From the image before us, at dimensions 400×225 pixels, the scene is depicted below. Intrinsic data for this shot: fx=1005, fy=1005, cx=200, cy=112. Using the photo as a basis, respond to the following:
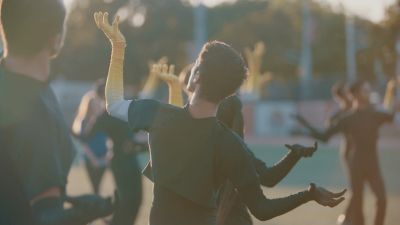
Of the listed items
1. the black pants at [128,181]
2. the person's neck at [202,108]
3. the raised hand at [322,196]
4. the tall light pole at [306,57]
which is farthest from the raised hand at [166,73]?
the tall light pole at [306,57]

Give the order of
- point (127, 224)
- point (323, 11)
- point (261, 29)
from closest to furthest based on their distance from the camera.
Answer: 1. point (127, 224)
2. point (261, 29)
3. point (323, 11)

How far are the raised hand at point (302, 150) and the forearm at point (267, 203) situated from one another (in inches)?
25.7

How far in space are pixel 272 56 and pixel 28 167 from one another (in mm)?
72421

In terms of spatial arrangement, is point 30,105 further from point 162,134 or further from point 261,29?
point 261,29

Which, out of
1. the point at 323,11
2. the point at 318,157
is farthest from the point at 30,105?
the point at 323,11

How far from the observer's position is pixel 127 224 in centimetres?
923

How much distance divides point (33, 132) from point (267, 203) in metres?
1.34

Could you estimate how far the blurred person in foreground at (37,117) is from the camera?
135 inches

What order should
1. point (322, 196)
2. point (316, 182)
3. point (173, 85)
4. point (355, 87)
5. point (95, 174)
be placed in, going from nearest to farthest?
point (322, 196), point (173, 85), point (355, 87), point (95, 174), point (316, 182)

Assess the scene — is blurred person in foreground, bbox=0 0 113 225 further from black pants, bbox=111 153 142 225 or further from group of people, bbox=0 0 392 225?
black pants, bbox=111 153 142 225

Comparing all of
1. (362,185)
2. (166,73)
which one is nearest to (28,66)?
(166,73)

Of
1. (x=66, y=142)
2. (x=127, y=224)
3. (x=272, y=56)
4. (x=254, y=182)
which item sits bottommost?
(x=272, y=56)

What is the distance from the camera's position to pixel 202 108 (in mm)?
4727

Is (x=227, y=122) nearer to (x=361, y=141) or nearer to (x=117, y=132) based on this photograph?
(x=117, y=132)
